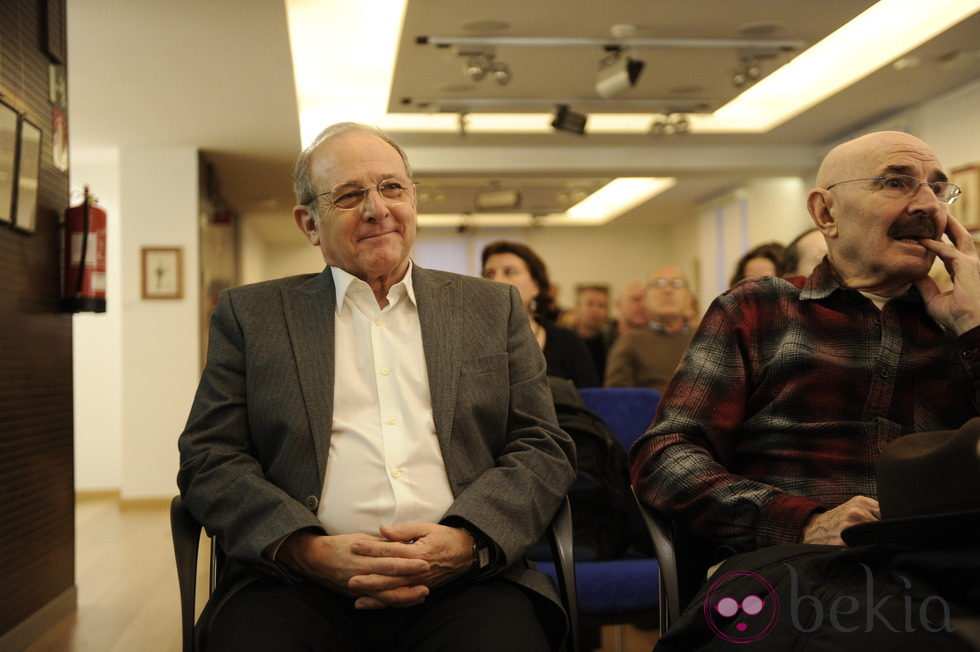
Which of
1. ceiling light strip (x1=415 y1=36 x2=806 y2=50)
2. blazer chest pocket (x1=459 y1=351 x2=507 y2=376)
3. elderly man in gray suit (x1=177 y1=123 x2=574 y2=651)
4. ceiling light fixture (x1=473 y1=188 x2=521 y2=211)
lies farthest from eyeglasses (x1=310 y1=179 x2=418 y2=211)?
ceiling light fixture (x1=473 y1=188 x2=521 y2=211)

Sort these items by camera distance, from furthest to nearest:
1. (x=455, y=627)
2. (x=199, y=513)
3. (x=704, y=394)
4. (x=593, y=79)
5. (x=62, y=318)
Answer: (x=593, y=79)
(x=62, y=318)
(x=704, y=394)
(x=199, y=513)
(x=455, y=627)

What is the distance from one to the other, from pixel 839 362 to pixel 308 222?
43.0 inches

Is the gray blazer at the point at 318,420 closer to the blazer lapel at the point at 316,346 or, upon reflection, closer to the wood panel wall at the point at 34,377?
the blazer lapel at the point at 316,346

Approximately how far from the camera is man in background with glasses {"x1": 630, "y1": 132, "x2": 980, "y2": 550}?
1.68 meters

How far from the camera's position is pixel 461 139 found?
7.87 metres

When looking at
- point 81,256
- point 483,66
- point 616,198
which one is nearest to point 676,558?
point 81,256

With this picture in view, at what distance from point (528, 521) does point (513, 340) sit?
0.38m

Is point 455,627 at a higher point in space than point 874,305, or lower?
lower

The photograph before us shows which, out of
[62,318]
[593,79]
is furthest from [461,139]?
[62,318]

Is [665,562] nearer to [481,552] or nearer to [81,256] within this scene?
[481,552]

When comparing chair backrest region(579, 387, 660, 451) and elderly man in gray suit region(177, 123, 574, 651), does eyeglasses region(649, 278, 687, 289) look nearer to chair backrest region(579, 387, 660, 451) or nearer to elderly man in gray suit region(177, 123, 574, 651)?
chair backrest region(579, 387, 660, 451)

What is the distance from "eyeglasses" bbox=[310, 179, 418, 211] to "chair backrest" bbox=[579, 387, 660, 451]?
1.10 metres

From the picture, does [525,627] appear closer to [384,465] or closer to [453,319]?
[384,465]

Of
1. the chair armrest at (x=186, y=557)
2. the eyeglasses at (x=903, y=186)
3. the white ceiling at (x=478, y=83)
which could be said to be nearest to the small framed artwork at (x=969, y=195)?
the white ceiling at (x=478, y=83)
